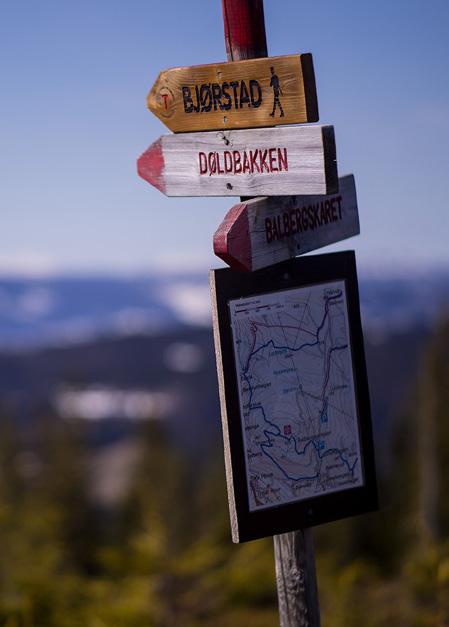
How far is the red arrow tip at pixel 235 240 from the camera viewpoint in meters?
3.26

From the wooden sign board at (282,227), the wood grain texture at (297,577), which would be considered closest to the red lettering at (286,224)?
the wooden sign board at (282,227)

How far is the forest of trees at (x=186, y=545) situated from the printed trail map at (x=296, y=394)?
3.25 metres

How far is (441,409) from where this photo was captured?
38031 mm

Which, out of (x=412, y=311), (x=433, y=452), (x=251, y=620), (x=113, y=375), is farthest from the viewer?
(x=412, y=311)

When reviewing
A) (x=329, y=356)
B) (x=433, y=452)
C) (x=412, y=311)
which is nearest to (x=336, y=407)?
(x=329, y=356)

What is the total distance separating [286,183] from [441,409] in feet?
118

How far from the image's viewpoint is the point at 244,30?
356 cm

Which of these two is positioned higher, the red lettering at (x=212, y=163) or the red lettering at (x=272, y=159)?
the red lettering at (x=212, y=163)

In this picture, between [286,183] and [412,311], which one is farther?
[412,311]

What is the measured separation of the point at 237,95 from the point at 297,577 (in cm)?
180

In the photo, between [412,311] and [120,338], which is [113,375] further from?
[412,311]

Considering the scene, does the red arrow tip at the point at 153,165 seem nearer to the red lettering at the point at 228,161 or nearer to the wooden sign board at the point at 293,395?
the red lettering at the point at 228,161

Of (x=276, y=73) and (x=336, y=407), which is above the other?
(x=276, y=73)

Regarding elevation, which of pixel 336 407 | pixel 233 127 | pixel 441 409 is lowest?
pixel 441 409
